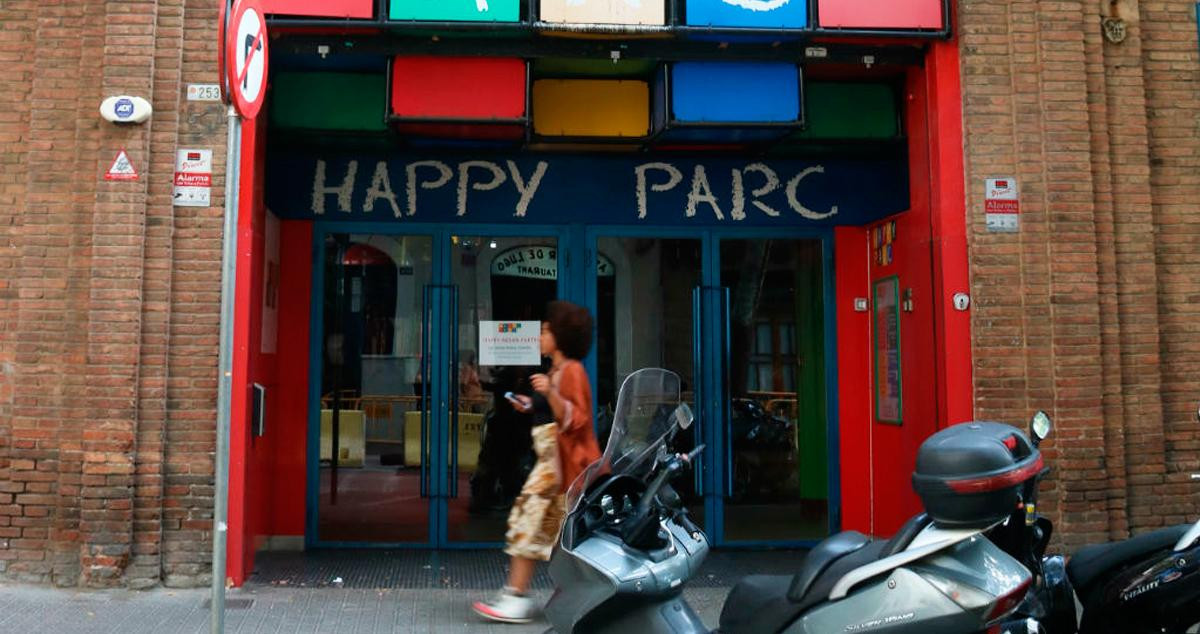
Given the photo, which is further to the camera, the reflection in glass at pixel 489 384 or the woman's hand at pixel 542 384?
the reflection in glass at pixel 489 384

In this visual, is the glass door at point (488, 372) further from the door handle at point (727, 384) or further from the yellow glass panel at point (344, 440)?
the door handle at point (727, 384)

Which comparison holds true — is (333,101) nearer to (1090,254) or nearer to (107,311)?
(107,311)

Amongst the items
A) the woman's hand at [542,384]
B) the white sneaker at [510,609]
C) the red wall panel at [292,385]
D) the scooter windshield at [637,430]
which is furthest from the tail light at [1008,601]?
the red wall panel at [292,385]

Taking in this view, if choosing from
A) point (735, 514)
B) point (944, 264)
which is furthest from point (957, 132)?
point (735, 514)

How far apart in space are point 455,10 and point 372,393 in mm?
3179

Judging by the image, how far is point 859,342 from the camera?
328 inches

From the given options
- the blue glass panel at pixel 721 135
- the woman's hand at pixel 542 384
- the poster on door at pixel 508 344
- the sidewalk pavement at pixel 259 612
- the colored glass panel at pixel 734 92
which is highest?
the colored glass panel at pixel 734 92

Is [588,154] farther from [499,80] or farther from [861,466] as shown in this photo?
[861,466]

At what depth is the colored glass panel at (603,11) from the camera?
257 inches

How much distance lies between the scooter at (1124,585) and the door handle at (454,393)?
15.9ft

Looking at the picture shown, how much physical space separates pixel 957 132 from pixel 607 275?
290cm

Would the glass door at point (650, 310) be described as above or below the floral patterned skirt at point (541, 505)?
above

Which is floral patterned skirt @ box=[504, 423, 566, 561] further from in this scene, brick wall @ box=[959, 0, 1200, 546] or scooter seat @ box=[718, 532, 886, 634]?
brick wall @ box=[959, 0, 1200, 546]

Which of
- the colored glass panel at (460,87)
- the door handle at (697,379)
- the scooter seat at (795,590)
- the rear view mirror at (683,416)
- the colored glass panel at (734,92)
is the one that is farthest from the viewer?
the door handle at (697,379)
